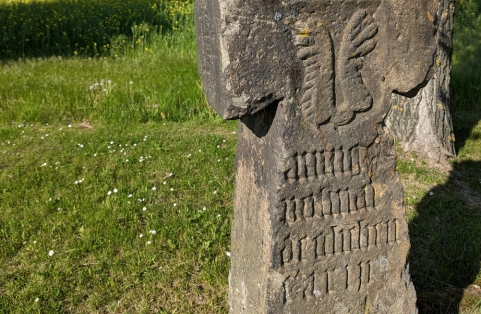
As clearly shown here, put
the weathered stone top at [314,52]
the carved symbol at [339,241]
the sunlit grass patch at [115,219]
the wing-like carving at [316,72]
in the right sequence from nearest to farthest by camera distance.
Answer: the weathered stone top at [314,52] → the wing-like carving at [316,72] → the carved symbol at [339,241] → the sunlit grass patch at [115,219]

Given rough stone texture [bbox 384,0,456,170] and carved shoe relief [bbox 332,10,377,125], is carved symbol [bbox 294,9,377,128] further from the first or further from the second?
rough stone texture [bbox 384,0,456,170]

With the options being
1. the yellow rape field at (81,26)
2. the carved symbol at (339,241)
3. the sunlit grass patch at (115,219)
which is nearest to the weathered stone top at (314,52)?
the carved symbol at (339,241)

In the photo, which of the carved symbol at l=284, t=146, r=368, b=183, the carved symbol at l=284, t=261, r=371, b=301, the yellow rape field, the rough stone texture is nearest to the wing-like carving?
A: the carved symbol at l=284, t=146, r=368, b=183

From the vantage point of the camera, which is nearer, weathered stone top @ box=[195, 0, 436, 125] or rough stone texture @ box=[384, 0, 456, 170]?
weathered stone top @ box=[195, 0, 436, 125]

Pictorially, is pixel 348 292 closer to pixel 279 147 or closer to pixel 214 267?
pixel 279 147

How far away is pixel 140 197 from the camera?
4820 mm

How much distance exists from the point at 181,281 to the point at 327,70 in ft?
6.31

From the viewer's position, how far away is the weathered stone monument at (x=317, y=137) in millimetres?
2312

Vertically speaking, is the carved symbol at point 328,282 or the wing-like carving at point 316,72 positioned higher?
the wing-like carving at point 316,72

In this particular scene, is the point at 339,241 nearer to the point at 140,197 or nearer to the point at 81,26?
the point at 140,197

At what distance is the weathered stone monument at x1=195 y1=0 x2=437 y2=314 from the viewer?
2312mm

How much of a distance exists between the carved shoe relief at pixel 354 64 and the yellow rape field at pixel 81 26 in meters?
8.17

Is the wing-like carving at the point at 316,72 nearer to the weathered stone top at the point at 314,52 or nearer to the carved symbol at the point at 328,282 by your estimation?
the weathered stone top at the point at 314,52

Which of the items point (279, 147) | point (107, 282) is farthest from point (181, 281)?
point (279, 147)
